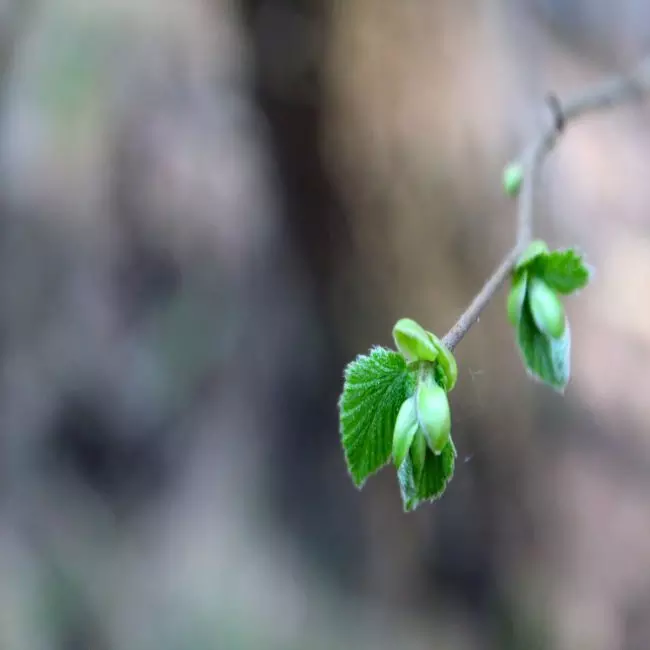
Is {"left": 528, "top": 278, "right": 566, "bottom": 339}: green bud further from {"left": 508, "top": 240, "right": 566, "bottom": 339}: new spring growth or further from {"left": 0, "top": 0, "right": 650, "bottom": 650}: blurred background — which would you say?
{"left": 0, "top": 0, "right": 650, "bottom": 650}: blurred background

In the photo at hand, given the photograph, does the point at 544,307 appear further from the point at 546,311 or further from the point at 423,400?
the point at 423,400

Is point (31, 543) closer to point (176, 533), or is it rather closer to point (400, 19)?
point (176, 533)

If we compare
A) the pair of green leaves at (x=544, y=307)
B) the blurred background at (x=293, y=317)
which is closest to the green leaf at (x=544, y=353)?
the pair of green leaves at (x=544, y=307)

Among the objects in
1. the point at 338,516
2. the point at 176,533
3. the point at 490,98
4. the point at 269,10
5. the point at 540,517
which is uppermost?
the point at 490,98

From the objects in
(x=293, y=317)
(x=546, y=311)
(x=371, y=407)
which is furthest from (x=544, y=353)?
(x=293, y=317)

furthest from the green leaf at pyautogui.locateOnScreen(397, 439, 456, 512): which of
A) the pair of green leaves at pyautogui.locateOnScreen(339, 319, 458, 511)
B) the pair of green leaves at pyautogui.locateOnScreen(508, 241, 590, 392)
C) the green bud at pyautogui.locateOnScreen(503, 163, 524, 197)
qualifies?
the green bud at pyautogui.locateOnScreen(503, 163, 524, 197)

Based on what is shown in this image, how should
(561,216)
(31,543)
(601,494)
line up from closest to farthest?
(601,494) < (561,216) < (31,543)

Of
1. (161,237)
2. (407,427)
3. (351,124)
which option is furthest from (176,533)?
(407,427)
